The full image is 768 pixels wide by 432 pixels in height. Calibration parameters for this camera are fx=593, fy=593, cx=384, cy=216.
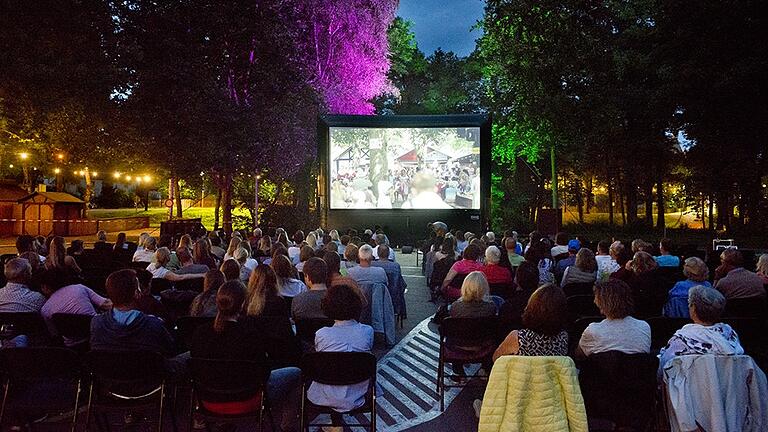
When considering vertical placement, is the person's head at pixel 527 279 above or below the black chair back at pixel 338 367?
above

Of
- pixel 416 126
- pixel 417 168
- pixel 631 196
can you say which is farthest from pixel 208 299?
pixel 631 196

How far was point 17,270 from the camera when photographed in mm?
5414

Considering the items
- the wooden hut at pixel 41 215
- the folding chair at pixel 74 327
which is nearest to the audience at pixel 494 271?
the folding chair at pixel 74 327

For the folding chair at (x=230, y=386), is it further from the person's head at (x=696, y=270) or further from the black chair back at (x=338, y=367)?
the person's head at (x=696, y=270)

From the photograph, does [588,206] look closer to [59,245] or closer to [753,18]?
[753,18]

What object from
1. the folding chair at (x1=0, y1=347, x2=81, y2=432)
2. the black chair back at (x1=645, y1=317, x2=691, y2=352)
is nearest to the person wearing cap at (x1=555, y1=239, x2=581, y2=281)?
the black chair back at (x1=645, y1=317, x2=691, y2=352)

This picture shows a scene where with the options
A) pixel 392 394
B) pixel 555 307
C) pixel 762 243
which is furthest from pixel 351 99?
pixel 555 307

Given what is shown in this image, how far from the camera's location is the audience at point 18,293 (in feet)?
17.5

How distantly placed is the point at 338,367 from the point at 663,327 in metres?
2.92

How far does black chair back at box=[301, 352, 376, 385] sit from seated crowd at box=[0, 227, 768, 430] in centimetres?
17

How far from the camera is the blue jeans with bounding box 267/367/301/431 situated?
4238 mm

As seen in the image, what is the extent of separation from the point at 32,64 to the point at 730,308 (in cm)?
1650

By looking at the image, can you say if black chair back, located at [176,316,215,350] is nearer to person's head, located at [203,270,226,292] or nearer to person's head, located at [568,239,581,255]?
person's head, located at [203,270,226,292]

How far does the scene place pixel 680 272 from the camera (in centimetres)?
842
